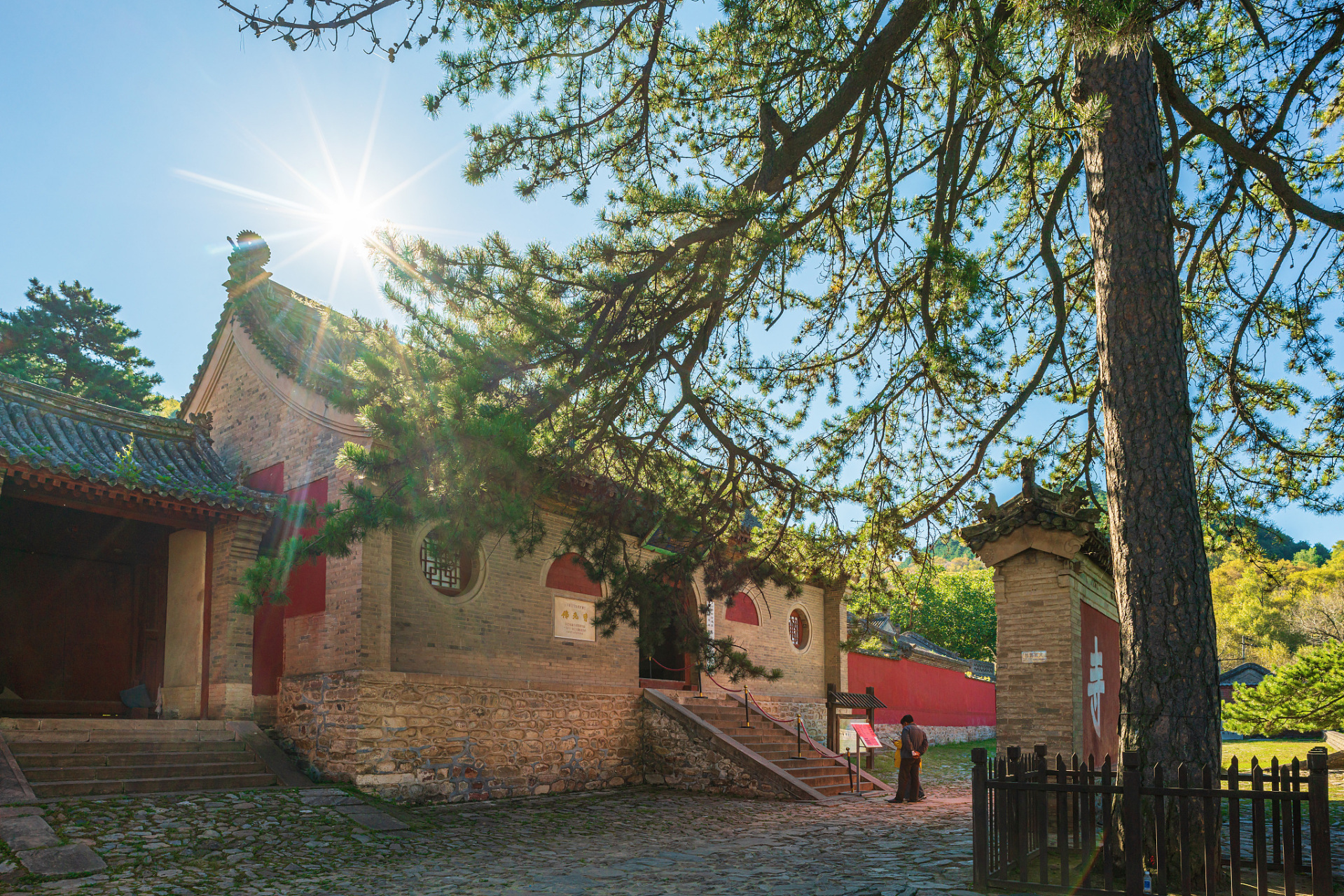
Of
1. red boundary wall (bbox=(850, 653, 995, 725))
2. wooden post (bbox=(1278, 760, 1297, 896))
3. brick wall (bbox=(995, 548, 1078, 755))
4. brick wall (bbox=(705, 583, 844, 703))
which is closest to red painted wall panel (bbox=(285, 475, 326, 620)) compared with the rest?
brick wall (bbox=(705, 583, 844, 703))

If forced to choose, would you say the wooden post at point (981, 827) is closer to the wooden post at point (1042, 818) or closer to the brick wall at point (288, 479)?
the wooden post at point (1042, 818)

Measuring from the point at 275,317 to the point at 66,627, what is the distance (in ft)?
17.2

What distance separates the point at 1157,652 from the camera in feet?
19.0

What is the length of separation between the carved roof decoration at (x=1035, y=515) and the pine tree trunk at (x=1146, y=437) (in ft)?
12.2

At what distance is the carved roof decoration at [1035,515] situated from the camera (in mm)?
9820

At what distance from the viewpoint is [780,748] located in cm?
1429

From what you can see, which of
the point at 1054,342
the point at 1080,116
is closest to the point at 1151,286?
the point at 1080,116

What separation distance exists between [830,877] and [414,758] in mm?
6137

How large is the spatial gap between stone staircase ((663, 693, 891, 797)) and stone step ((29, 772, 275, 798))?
21.5ft

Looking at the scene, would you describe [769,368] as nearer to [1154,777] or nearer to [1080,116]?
[1080,116]

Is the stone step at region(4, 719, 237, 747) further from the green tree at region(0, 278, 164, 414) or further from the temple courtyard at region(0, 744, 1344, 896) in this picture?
the green tree at region(0, 278, 164, 414)

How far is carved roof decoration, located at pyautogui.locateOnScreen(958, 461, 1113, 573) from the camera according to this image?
982 centimetres

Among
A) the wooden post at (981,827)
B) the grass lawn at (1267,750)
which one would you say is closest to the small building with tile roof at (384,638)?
the wooden post at (981,827)

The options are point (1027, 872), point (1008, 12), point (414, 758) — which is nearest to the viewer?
point (1027, 872)
